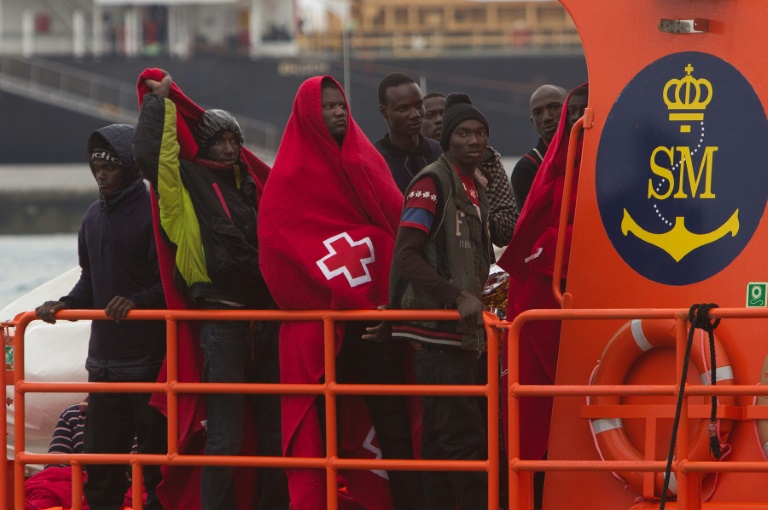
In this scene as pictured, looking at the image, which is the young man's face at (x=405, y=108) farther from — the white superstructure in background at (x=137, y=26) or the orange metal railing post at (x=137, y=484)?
the white superstructure in background at (x=137, y=26)

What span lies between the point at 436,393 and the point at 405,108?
1596mm

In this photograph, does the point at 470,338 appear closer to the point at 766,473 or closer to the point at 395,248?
the point at 395,248

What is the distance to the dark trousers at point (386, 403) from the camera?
525 centimetres

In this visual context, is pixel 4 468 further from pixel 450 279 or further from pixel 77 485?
pixel 450 279

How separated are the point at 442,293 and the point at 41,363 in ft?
13.0

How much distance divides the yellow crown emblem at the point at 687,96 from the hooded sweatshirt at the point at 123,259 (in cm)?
217

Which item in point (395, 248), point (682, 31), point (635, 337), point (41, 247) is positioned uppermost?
point (682, 31)

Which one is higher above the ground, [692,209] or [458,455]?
[692,209]

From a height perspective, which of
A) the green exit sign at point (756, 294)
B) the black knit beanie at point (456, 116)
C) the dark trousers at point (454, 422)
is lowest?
the dark trousers at point (454, 422)

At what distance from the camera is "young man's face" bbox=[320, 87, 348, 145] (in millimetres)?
5113

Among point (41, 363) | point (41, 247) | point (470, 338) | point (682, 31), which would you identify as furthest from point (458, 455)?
point (41, 247)

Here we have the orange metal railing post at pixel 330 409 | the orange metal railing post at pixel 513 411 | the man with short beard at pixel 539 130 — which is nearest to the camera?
the orange metal railing post at pixel 513 411

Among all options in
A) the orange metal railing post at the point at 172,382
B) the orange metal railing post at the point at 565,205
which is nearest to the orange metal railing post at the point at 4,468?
the orange metal railing post at the point at 172,382

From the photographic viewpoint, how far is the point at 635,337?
4.87 metres
